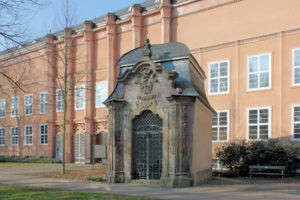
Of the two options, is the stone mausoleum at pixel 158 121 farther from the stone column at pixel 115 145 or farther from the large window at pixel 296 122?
the large window at pixel 296 122

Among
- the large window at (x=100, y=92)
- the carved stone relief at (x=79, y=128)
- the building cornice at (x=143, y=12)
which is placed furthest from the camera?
the carved stone relief at (x=79, y=128)

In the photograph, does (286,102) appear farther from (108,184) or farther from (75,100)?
(75,100)

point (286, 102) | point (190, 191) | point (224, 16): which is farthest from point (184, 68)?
point (224, 16)

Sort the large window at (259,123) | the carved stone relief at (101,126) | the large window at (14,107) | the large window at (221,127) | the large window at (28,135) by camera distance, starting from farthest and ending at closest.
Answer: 1. the large window at (14,107)
2. the large window at (28,135)
3. the carved stone relief at (101,126)
4. the large window at (221,127)
5. the large window at (259,123)

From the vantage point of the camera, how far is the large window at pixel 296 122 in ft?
65.3

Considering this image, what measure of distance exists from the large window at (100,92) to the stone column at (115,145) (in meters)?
14.9

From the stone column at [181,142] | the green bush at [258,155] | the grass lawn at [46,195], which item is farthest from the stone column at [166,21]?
the grass lawn at [46,195]

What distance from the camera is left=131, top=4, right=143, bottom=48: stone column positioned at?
89.2ft

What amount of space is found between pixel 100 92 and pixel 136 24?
22.1 feet

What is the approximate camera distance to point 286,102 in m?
20.5

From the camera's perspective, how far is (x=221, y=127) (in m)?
22.9

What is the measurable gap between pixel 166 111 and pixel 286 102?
33.9ft

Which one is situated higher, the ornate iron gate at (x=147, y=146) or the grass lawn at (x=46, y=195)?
the ornate iron gate at (x=147, y=146)

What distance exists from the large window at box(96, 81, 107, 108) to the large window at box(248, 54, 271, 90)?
41.4ft
